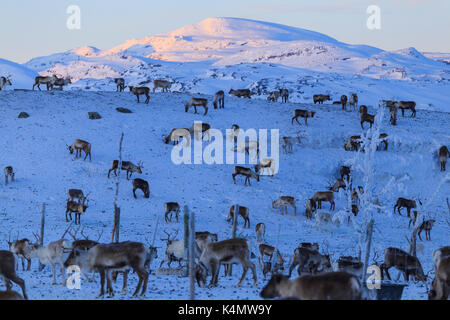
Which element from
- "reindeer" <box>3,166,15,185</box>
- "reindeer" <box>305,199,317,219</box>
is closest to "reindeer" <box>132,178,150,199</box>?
"reindeer" <box>3,166,15,185</box>

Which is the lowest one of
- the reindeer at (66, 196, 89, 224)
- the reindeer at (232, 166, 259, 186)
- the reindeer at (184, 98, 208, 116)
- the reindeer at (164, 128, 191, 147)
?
the reindeer at (66, 196, 89, 224)

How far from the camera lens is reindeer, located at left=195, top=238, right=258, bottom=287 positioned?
49.5 feet

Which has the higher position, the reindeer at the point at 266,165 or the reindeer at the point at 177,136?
the reindeer at the point at 177,136

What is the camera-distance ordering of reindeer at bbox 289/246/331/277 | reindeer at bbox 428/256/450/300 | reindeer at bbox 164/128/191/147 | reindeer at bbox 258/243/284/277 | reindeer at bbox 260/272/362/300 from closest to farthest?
1. reindeer at bbox 260/272/362/300
2. reindeer at bbox 428/256/450/300
3. reindeer at bbox 289/246/331/277
4. reindeer at bbox 258/243/284/277
5. reindeer at bbox 164/128/191/147

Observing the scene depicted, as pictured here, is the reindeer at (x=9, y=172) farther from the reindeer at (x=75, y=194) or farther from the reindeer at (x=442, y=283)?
the reindeer at (x=442, y=283)

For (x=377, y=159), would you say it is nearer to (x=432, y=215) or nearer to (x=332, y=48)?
(x=432, y=215)

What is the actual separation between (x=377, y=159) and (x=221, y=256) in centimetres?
2619

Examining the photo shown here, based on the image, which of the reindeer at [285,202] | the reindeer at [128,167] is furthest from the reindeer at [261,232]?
the reindeer at [128,167]

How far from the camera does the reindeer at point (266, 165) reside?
35750 millimetres

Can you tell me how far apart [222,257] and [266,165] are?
2138cm

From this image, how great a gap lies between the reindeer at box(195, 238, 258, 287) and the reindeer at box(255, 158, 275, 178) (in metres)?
20.4

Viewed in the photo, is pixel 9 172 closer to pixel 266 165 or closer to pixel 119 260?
pixel 266 165

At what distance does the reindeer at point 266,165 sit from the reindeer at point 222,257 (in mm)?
20446

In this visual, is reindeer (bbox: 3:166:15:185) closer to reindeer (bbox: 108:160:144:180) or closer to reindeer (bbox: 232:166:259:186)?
reindeer (bbox: 108:160:144:180)
